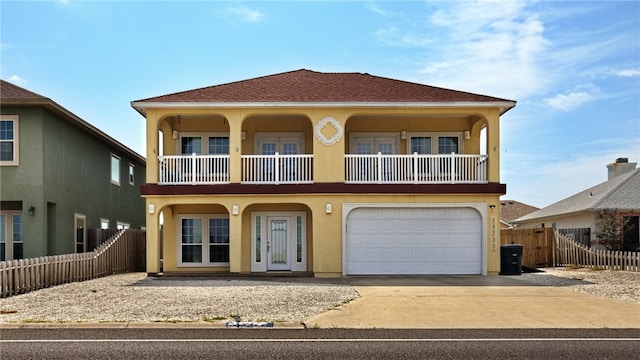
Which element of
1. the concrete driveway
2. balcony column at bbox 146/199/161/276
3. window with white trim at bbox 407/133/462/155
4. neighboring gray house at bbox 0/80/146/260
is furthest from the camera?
window with white trim at bbox 407/133/462/155

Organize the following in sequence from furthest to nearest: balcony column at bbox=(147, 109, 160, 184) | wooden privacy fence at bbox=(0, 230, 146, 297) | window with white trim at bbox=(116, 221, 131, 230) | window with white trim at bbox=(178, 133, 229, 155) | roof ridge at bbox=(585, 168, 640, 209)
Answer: window with white trim at bbox=(116, 221, 131, 230) < roof ridge at bbox=(585, 168, 640, 209) < window with white trim at bbox=(178, 133, 229, 155) < balcony column at bbox=(147, 109, 160, 184) < wooden privacy fence at bbox=(0, 230, 146, 297)

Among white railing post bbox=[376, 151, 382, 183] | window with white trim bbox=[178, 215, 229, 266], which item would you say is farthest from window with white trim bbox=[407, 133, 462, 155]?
window with white trim bbox=[178, 215, 229, 266]

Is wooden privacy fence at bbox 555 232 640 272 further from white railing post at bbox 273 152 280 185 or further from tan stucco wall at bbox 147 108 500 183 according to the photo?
white railing post at bbox 273 152 280 185

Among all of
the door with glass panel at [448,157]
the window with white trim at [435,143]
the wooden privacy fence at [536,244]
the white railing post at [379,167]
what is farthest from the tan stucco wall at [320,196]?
the wooden privacy fence at [536,244]

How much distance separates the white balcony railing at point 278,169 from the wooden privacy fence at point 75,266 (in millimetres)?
5844

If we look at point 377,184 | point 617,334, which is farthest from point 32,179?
point 617,334

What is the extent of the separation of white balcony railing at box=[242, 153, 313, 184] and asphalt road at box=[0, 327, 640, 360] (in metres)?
10.3

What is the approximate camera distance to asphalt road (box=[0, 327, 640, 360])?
27.9 feet

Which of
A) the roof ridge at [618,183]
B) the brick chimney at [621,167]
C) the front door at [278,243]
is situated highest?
the brick chimney at [621,167]

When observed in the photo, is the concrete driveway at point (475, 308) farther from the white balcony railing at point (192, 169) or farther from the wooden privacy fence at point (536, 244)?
the wooden privacy fence at point (536, 244)

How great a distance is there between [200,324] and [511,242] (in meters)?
18.1

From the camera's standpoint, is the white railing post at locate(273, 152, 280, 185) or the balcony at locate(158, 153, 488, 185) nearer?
the white railing post at locate(273, 152, 280, 185)

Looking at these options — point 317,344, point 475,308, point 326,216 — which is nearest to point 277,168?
point 326,216

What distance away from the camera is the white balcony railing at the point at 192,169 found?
67.6 ft
